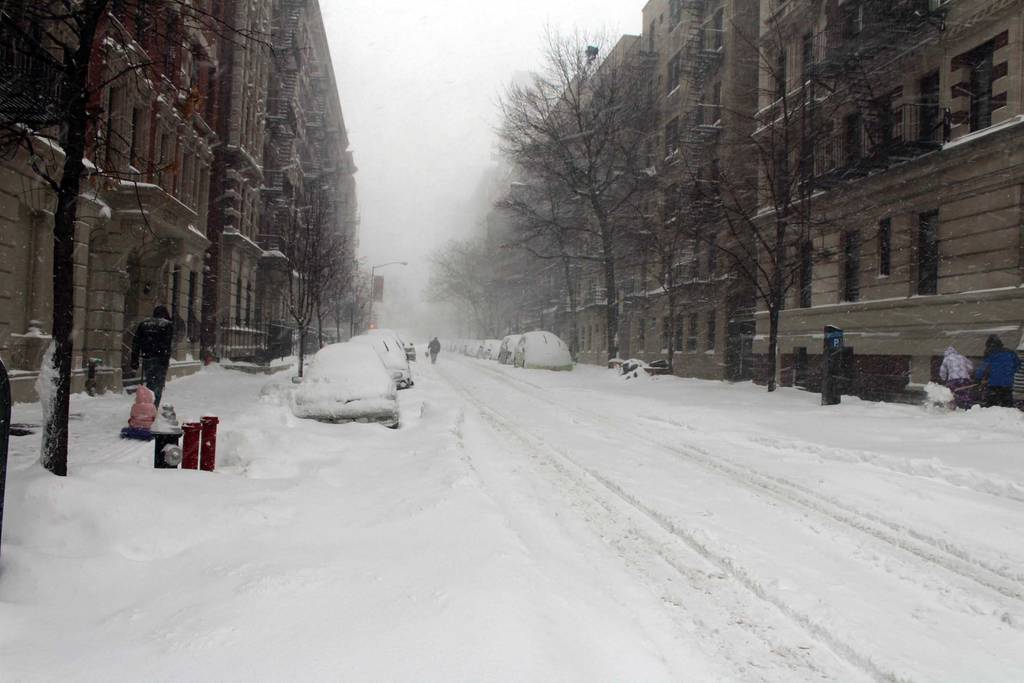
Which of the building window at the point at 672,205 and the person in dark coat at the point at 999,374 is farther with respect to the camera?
the building window at the point at 672,205

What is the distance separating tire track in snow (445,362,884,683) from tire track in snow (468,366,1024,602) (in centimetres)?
143

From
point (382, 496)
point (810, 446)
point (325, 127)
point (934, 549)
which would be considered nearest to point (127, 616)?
point (382, 496)

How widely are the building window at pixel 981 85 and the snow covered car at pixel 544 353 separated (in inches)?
712

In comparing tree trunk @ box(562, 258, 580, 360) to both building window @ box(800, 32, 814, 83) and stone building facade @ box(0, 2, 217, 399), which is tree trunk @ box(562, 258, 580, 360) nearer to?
building window @ box(800, 32, 814, 83)

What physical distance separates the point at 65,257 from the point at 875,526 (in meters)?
6.78

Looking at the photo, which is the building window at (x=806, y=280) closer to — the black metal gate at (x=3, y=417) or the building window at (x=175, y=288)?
the building window at (x=175, y=288)

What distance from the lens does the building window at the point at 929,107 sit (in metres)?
16.5

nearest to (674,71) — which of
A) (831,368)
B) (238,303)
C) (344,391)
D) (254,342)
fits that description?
(831,368)

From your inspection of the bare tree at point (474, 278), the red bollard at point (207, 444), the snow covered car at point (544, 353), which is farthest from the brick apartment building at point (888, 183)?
the bare tree at point (474, 278)

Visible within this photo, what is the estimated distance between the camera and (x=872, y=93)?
59.5 feet

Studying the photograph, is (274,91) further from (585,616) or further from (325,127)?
(585,616)

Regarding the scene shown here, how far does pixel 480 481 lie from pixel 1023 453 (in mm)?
7024

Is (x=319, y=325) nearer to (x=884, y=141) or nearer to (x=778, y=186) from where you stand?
(x=778, y=186)

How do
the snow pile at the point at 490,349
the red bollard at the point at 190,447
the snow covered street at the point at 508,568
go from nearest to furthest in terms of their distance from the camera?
the snow covered street at the point at 508,568
the red bollard at the point at 190,447
the snow pile at the point at 490,349
